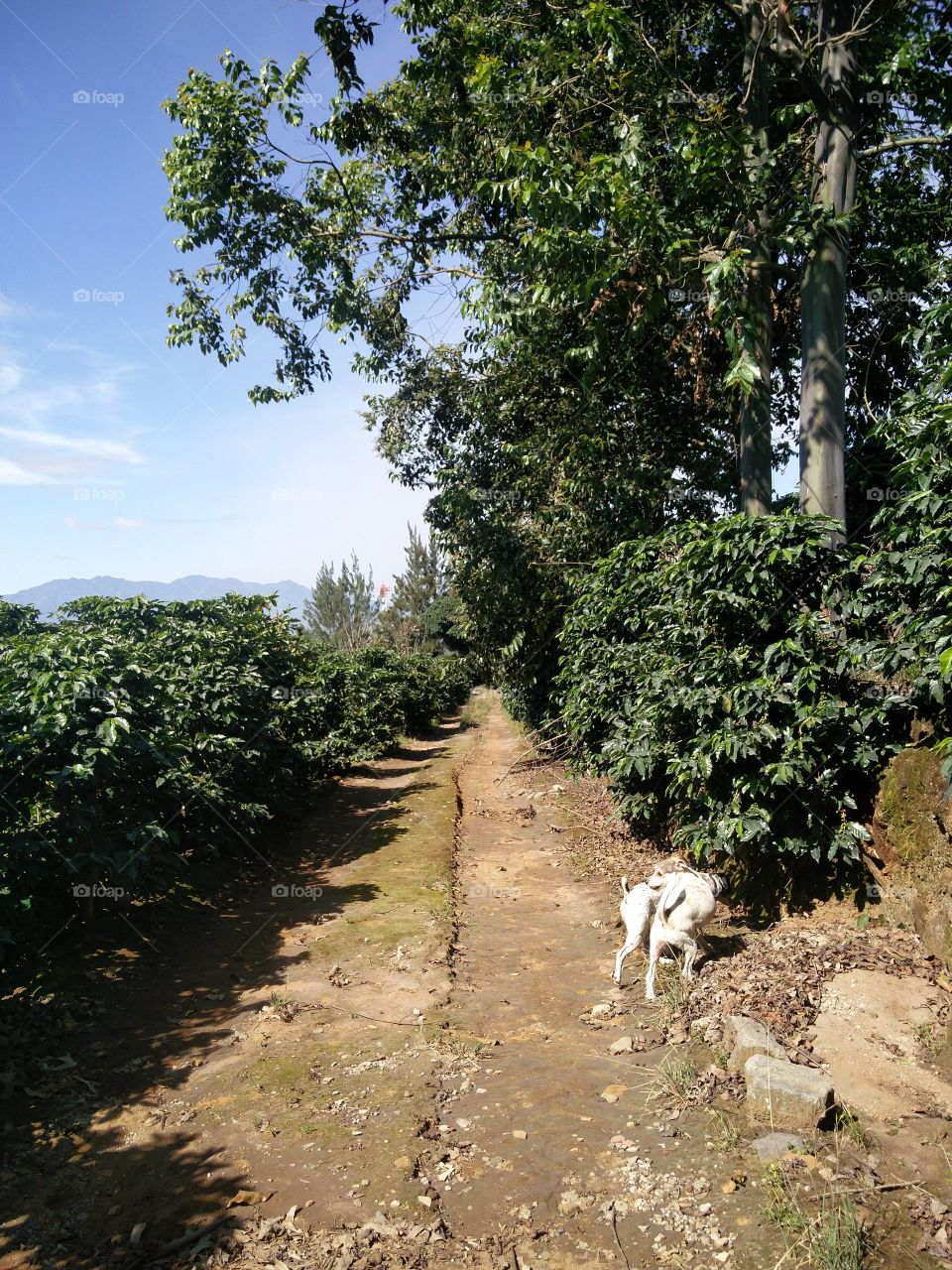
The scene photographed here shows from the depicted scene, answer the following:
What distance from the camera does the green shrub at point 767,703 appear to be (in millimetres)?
5620

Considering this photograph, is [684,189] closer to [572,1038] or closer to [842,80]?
[842,80]

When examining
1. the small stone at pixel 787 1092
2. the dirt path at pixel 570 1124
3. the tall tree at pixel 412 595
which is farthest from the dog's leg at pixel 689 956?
the tall tree at pixel 412 595

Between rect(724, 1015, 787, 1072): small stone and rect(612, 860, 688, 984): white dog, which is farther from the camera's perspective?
rect(612, 860, 688, 984): white dog

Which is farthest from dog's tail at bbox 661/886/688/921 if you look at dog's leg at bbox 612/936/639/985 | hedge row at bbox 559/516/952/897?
hedge row at bbox 559/516/952/897

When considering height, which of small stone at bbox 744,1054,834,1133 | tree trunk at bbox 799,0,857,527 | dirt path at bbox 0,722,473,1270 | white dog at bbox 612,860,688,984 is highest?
tree trunk at bbox 799,0,857,527

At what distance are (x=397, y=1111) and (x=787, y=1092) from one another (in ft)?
7.02

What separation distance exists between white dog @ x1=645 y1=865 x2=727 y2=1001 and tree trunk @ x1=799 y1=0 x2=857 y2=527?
366cm

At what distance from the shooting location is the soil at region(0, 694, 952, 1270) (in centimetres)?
335

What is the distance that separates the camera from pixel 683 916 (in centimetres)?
548

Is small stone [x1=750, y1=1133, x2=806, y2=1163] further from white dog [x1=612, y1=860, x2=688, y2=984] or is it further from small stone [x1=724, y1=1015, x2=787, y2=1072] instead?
white dog [x1=612, y1=860, x2=688, y2=984]

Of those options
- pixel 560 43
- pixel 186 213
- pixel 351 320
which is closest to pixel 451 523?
pixel 351 320

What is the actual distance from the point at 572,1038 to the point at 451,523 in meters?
11.1

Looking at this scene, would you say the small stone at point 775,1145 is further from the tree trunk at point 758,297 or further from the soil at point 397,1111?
the tree trunk at point 758,297

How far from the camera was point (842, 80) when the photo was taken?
7.45 meters
